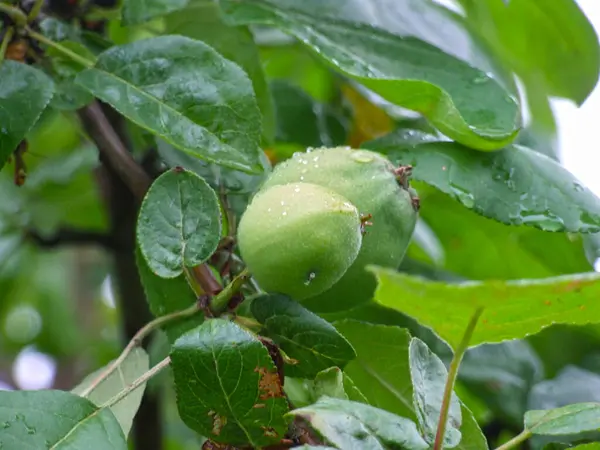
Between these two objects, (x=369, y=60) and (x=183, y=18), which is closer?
(x=369, y=60)

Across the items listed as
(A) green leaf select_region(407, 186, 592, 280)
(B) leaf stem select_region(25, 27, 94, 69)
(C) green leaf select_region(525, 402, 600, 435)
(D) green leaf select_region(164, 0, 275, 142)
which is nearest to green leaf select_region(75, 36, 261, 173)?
(B) leaf stem select_region(25, 27, 94, 69)

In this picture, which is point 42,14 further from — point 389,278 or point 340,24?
point 389,278

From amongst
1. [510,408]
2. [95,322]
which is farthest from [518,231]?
[95,322]

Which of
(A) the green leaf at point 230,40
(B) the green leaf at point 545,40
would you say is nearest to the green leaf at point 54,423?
(A) the green leaf at point 230,40

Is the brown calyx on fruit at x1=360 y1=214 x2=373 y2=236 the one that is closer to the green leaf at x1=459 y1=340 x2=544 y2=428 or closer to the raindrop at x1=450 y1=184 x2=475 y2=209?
the raindrop at x1=450 y1=184 x2=475 y2=209

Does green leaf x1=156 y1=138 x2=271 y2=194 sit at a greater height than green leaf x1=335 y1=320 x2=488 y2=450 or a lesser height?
greater

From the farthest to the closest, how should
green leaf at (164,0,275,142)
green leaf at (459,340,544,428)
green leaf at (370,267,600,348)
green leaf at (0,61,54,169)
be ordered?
green leaf at (459,340,544,428), green leaf at (164,0,275,142), green leaf at (0,61,54,169), green leaf at (370,267,600,348)

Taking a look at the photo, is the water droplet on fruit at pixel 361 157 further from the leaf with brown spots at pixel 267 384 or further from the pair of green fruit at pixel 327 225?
the leaf with brown spots at pixel 267 384

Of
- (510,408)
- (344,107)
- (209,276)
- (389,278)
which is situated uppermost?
(389,278)
